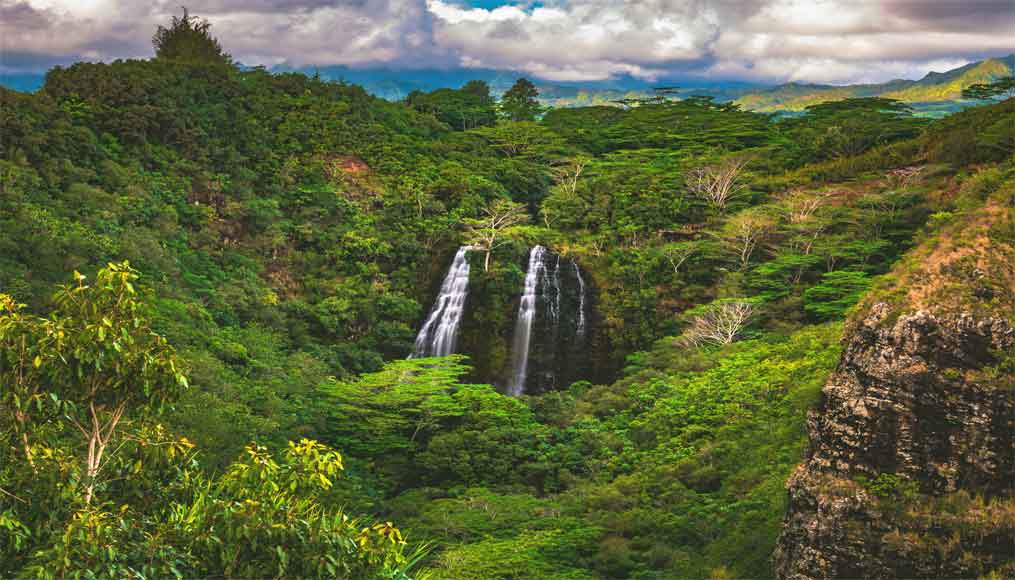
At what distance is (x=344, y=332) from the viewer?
24703mm

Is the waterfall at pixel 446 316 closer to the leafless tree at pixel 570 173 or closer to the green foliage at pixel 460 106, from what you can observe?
the leafless tree at pixel 570 173

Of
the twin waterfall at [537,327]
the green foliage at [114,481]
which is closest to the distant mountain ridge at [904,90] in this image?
the twin waterfall at [537,327]

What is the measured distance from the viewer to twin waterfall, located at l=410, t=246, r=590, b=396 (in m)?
24.7

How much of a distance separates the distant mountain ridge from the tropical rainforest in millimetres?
21736

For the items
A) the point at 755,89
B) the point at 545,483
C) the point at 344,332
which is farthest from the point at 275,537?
the point at 755,89

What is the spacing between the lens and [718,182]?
28266 mm

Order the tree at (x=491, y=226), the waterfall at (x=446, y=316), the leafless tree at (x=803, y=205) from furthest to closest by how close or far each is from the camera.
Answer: the tree at (x=491, y=226) → the waterfall at (x=446, y=316) → the leafless tree at (x=803, y=205)

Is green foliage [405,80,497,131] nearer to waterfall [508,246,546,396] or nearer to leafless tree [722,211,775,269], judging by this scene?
waterfall [508,246,546,396]

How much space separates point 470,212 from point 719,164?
10.3 m

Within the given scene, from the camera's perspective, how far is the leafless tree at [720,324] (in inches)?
831

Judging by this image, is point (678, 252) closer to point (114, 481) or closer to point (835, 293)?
point (835, 293)

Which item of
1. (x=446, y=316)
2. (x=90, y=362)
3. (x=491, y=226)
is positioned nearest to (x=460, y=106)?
(x=491, y=226)

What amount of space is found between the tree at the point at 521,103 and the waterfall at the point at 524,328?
76.3 feet

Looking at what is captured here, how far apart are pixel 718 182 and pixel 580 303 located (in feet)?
25.2
